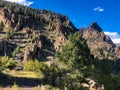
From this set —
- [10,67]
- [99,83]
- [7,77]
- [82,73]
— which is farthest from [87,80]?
[10,67]

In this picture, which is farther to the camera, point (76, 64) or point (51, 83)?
point (51, 83)

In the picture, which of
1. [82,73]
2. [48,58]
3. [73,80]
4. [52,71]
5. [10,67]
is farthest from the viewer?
[48,58]

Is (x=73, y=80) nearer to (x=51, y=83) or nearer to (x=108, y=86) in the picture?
(x=108, y=86)

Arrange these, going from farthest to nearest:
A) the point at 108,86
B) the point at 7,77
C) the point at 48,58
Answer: the point at 48,58 → the point at 7,77 → the point at 108,86

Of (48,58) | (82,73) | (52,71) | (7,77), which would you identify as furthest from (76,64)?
(48,58)

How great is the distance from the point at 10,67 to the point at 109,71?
56.7 m

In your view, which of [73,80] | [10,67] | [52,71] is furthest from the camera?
[10,67]

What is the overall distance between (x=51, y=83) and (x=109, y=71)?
1651 cm

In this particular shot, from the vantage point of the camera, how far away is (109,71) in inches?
2618

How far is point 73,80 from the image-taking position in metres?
62.7

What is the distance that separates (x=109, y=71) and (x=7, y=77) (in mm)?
34367

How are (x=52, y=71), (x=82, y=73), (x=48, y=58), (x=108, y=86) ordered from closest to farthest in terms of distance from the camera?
(x=108, y=86), (x=82, y=73), (x=52, y=71), (x=48, y=58)

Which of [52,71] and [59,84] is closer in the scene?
[59,84]

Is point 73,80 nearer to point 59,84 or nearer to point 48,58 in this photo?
point 59,84
